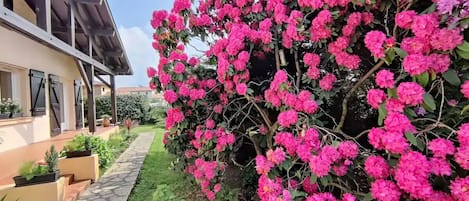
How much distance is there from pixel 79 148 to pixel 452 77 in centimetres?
698

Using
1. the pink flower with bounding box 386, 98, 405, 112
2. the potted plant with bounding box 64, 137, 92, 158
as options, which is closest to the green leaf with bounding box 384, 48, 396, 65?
the pink flower with bounding box 386, 98, 405, 112

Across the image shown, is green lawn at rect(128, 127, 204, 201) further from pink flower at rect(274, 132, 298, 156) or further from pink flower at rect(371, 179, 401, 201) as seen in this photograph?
pink flower at rect(371, 179, 401, 201)

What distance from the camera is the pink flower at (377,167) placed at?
89.3 inches

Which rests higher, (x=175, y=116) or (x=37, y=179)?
(x=175, y=116)

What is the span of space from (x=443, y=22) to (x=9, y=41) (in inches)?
343

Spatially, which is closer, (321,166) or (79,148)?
(321,166)

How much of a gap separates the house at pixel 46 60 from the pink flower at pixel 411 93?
17.1 ft


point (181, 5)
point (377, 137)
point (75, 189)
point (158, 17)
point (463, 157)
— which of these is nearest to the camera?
point (463, 157)

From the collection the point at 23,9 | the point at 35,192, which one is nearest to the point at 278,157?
the point at 35,192

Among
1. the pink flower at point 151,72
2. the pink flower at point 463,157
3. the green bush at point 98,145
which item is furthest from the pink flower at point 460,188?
the green bush at point 98,145

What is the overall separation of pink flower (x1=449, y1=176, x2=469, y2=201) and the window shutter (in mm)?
9455

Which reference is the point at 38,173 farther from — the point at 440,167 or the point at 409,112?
the point at 440,167

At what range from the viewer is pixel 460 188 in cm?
192

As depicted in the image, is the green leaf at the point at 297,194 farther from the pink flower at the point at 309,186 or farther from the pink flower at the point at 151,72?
the pink flower at the point at 151,72
